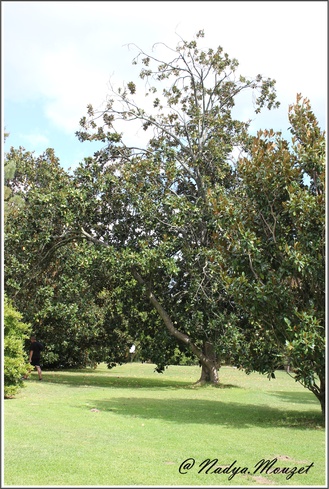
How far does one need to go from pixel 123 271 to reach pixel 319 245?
9466mm

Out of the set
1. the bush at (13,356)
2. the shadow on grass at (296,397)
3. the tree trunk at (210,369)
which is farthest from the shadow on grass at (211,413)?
the tree trunk at (210,369)

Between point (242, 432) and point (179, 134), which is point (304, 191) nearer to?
point (242, 432)

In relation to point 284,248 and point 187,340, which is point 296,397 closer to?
point 187,340

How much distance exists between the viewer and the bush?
13219mm

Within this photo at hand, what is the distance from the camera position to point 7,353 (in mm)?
13617

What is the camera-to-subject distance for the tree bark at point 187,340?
19.6 metres

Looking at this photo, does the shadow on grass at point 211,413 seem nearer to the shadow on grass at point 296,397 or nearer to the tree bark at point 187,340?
the shadow on grass at point 296,397

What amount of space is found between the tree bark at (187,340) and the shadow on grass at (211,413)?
4.89 m

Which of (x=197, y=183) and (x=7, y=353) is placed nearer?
(x=7, y=353)

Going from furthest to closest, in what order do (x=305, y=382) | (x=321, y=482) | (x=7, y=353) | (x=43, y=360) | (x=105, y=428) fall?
(x=43, y=360), (x=7, y=353), (x=305, y=382), (x=105, y=428), (x=321, y=482)

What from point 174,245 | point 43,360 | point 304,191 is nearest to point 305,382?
point 304,191

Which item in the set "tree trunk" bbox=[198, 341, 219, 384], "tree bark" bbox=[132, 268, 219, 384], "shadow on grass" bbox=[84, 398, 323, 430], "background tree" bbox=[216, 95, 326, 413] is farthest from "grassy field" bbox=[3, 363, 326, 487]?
"tree trunk" bbox=[198, 341, 219, 384]

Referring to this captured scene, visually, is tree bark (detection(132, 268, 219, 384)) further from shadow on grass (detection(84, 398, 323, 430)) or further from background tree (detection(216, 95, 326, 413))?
background tree (detection(216, 95, 326, 413))

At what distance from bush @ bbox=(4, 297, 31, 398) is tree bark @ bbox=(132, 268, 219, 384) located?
5970 mm
